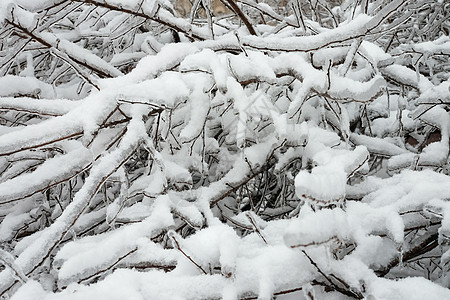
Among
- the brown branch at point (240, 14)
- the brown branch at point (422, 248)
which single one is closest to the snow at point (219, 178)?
the brown branch at point (422, 248)

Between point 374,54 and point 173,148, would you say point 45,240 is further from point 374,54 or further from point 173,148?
point 374,54

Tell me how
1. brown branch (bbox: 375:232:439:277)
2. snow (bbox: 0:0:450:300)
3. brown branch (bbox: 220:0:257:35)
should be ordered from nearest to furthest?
snow (bbox: 0:0:450:300) → brown branch (bbox: 375:232:439:277) → brown branch (bbox: 220:0:257:35)

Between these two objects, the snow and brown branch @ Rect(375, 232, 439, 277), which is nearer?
the snow

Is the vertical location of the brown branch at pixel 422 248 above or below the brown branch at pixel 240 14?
below

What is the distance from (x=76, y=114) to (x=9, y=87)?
694 millimetres

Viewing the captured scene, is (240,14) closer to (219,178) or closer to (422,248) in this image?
(219,178)

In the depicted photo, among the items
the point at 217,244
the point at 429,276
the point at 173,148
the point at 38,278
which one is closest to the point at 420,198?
the point at 429,276

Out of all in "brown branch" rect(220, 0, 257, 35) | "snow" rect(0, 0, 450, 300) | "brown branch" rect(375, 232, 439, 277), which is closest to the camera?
"snow" rect(0, 0, 450, 300)

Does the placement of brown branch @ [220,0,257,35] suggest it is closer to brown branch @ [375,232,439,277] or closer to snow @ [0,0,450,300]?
snow @ [0,0,450,300]

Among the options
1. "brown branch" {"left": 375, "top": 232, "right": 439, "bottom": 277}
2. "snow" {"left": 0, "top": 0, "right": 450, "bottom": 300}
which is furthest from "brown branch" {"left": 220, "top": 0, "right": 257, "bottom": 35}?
"brown branch" {"left": 375, "top": 232, "right": 439, "bottom": 277}

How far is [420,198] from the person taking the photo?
92 cm

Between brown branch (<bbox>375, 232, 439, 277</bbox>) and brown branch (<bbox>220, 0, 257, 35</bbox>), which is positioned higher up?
brown branch (<bbox>220, 0, 257, 35</bbox>)

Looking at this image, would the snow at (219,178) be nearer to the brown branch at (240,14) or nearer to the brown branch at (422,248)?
the brown branch at (422,248)

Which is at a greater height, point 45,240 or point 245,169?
point 45,240
